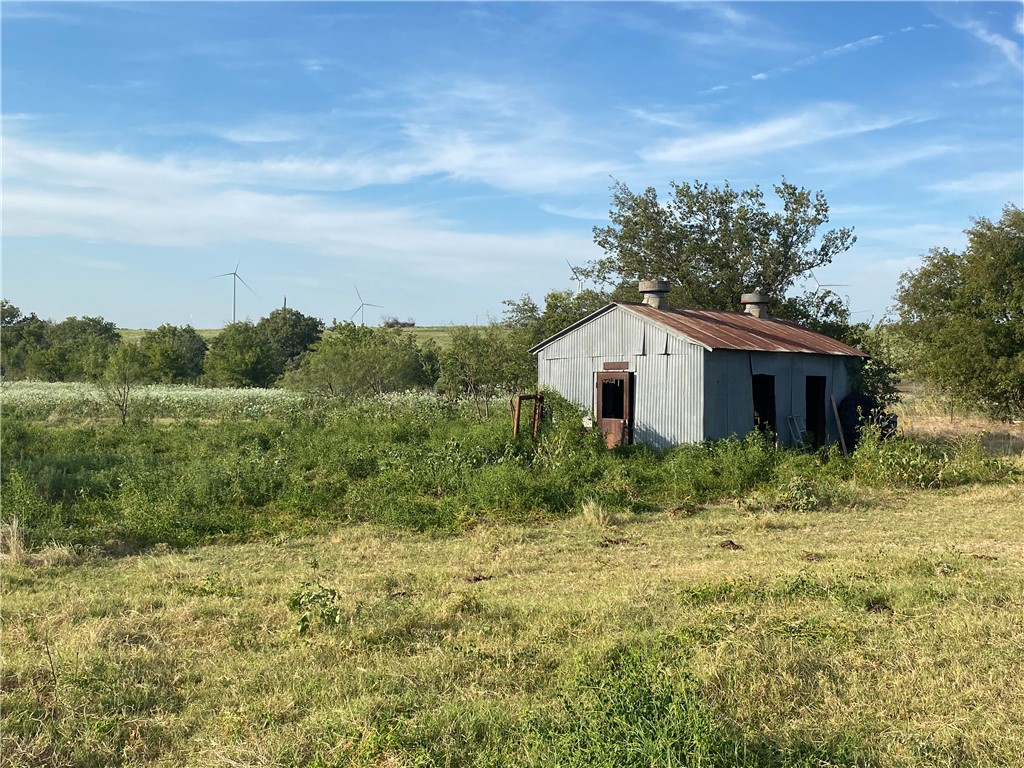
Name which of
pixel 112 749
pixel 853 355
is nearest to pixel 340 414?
pixel 853 355

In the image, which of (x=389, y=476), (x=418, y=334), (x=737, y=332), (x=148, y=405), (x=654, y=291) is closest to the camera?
(x=389, y=476)

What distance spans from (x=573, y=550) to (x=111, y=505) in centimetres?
666

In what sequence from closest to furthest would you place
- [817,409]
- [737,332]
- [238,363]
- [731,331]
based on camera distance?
[731,331], [737,332], [817,409], [238,363]

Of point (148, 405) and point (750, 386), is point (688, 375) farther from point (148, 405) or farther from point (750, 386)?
point (148, 405)

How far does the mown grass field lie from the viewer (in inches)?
165

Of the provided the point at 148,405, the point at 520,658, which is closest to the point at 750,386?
the point at 520,658

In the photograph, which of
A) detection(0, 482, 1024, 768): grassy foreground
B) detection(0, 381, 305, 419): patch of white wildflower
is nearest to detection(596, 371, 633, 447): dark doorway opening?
detection(0, 482, 1024, 768): grassy foreground

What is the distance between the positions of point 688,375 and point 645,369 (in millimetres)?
1142

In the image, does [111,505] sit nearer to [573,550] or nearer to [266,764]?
[573,550]

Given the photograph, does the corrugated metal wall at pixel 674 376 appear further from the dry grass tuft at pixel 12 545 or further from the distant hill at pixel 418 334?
the distant hill at pixel 418 334

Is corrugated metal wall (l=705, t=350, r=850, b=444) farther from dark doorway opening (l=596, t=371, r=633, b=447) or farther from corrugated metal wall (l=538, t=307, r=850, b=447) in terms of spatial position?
dark doorway opening (l=596, t=371, r=633, b=447)

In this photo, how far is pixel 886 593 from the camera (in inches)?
266

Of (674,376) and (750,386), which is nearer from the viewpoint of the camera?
(674,376)

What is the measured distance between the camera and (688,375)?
52.0 ft
